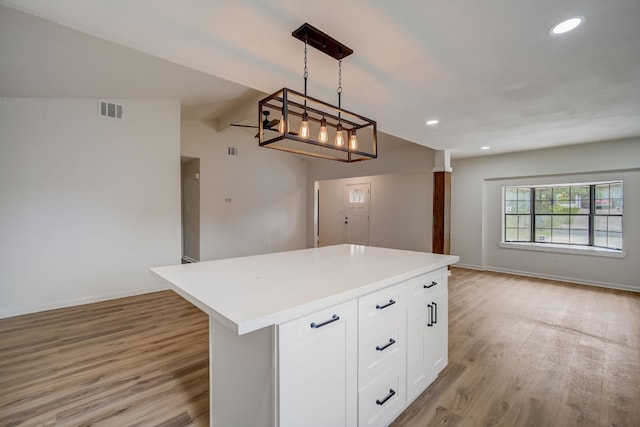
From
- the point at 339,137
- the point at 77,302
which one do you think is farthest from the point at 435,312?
the point at 77,302

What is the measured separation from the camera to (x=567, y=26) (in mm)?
1617

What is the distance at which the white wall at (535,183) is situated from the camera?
4348 mm

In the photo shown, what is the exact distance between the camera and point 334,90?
2.56 metres

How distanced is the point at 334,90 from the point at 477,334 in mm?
2820

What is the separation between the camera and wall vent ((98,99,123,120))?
12.3 ft

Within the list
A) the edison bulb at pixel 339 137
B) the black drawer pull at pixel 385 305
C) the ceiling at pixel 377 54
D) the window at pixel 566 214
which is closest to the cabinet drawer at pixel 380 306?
the black drawer pull at pixel 385 305

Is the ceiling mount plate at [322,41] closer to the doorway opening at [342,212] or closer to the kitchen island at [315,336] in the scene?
the kitchen island at [315,336]

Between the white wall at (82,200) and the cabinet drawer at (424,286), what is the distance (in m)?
3.87

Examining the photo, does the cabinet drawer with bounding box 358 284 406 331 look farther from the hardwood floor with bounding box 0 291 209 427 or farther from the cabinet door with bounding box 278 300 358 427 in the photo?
the hardwood floor with bounding box 0 291 209 427

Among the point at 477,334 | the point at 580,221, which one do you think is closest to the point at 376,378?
the point at 477,334

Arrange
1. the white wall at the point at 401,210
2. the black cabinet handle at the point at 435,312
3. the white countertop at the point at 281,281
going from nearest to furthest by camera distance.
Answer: the white countertop at the point at 281,281 < the black cabinet handle at the point at 435,312 < the white wall at the point at 401,210

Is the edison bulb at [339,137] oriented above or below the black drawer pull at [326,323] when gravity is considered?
above

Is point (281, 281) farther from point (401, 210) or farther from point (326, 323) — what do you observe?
point (401, 210)

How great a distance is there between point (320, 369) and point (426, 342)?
3.55 feet
